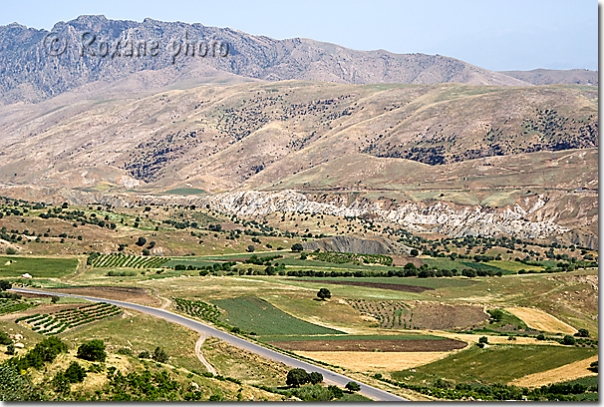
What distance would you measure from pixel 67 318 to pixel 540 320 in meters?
62.0

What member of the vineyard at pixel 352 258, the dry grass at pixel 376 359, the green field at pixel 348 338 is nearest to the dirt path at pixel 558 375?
the dry grass at pixel 376 359

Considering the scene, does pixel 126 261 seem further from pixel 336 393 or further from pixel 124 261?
pixel 336 393

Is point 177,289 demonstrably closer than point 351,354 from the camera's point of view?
No

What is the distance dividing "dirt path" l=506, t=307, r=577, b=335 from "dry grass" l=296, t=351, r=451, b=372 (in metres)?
30.9

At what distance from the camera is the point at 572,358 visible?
2699 inches

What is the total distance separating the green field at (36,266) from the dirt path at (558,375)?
79.2 meters

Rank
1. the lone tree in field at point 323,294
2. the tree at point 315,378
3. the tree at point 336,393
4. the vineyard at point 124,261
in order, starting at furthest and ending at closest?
the vineyard at point 124,261 → the lone tree in field at point 323,294 → the tree at point 315,378 → the tree at point 336,393

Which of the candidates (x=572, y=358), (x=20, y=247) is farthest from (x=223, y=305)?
(x=20, y=247)

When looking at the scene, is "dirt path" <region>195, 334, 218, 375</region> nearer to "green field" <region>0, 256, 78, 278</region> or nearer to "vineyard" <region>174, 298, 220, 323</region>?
"vineyard" <region>174, 298, 220, 323</region>

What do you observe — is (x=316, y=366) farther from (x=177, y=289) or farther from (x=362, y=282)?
(x=362, y=282)

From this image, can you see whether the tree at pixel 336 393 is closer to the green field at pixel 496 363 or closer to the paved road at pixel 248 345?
the paved road at pixel 248 345

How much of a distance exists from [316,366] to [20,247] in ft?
340

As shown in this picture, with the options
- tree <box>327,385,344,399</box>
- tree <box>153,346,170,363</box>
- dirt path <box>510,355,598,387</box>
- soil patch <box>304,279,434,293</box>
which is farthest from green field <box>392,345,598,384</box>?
soil patch <box>304,279,434,293</box>

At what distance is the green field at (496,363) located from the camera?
6232 cm
